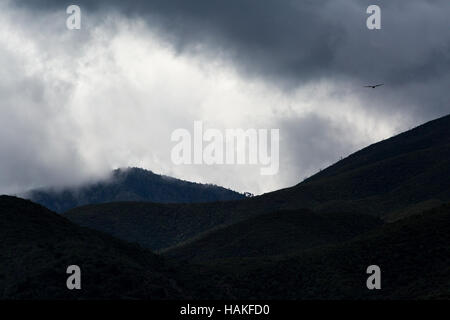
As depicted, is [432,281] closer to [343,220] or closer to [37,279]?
[37,279]

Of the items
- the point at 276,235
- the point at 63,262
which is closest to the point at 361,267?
the point at 63,262

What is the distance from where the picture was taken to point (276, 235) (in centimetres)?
17812

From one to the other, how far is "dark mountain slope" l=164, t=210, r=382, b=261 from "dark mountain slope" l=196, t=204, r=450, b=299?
29.3 metres

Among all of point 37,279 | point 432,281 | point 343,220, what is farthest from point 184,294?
point 343,220

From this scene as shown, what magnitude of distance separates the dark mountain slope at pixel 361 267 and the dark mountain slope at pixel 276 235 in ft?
96.0

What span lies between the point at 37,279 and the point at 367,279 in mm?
47768

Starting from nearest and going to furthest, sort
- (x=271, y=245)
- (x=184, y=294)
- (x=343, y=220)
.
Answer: (x=184, y=294) < (x=271, y=245) < (x=343, y=220)

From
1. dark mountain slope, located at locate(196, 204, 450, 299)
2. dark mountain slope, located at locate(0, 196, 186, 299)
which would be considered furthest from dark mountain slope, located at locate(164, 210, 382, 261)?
dark mountain slope, located at locate(0, 196, 186, 299)

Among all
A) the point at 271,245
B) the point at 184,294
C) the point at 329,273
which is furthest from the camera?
the point at 271,245

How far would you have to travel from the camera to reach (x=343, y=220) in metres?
195

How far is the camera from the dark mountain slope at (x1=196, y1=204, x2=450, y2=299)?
116938mm

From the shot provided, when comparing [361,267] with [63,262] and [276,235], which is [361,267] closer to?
[63,262]

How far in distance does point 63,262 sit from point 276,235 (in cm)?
7221

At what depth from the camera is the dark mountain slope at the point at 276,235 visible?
17175cm
